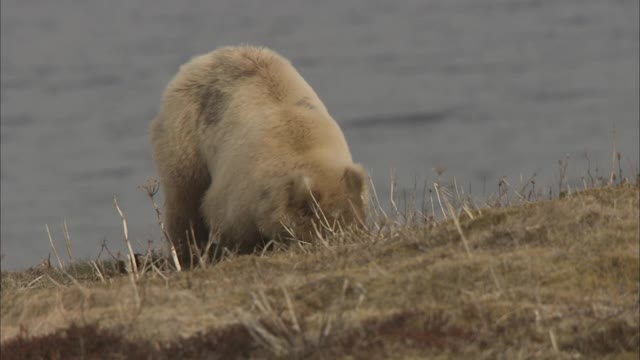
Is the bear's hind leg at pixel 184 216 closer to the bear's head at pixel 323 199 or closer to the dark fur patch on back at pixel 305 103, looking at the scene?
the dark fur patch on back at pixel 305 103

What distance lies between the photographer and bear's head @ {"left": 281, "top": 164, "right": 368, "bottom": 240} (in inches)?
478

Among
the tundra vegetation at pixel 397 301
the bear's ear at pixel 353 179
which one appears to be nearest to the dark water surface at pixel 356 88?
the bear's ear at pixel 353 179

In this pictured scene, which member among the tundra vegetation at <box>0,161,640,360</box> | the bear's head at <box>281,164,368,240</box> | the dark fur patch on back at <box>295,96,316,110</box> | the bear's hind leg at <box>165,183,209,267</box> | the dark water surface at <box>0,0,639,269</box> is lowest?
the dark water surface at <box>0,0,639,269</box>

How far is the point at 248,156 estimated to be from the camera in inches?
499

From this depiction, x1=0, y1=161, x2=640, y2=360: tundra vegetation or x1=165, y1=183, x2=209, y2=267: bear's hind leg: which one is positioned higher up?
x1=0, y1=161, x2=640, y2=360: tundra vegetation

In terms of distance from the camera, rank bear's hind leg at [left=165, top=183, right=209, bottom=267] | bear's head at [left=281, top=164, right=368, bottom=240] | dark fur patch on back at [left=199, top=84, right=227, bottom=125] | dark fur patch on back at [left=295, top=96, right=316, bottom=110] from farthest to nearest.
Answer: bear's hind leg at [left=165, top=183, right=209, bottom=267]
dark fur patch on back at [left=199, top=84, right=227, bottom=125]
dark fur patch on back at [left=295, top=96, right=316, bottom=110]
bear's head at [left=281, top=164, right=368, bottom=240]

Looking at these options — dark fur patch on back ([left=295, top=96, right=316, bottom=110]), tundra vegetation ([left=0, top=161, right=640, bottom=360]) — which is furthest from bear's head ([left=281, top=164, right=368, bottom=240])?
tundra vegetation ([left=0, top=161, right=640, bottom=360])

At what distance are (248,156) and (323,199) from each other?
78 centimetres

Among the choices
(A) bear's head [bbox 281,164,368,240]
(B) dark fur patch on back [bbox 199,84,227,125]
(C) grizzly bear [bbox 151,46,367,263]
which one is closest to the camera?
(A) bear's head [bbox 281,164,368,240]

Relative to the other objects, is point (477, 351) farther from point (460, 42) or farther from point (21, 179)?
point (460, 42)

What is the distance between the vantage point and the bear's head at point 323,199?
39.8 feet

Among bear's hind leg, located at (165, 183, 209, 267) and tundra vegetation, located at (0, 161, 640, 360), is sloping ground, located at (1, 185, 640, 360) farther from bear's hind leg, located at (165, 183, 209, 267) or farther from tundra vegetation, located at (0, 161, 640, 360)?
bear's hind leg, located at (165, 183, 209, 267)

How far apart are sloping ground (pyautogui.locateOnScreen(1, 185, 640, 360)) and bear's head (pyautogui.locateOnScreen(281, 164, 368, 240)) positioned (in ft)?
5.39

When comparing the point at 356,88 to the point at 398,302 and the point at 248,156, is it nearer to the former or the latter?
the point at 248,156
